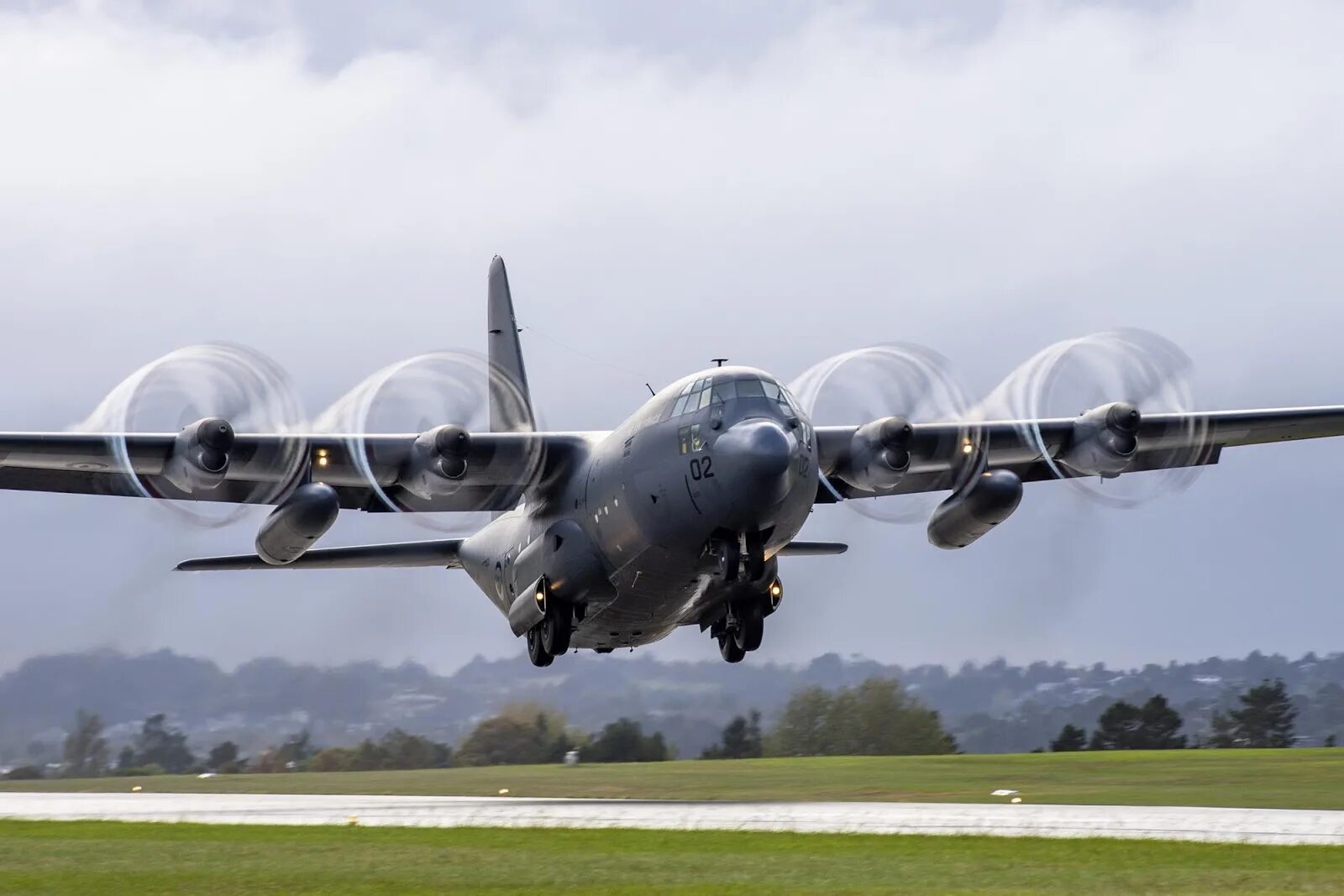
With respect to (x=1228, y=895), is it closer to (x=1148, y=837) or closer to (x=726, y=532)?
(x=1148, y=837)

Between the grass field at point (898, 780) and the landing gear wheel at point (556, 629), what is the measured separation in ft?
13.9

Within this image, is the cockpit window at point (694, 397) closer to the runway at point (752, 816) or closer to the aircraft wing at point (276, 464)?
the aircraft wing at point (276, 464)

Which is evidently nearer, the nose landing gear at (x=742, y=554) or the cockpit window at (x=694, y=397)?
the nose landing gear at (x=742, y=554)

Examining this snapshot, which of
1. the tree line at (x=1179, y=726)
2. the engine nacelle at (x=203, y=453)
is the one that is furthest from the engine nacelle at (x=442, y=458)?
the tree line at (x=1179, y=726)

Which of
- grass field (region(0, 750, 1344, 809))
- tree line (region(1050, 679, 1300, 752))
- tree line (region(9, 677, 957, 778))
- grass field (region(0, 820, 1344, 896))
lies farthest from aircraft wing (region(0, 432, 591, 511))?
tree line (region(1050, 679, 1300, 752))

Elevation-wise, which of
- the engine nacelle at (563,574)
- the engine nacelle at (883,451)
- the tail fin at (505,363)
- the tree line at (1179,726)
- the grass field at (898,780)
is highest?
the tail fin at (505,363)

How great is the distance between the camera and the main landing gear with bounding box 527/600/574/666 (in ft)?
79.2

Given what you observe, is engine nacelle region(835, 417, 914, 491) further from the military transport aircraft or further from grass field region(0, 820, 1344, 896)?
grass field region(0, 820, 1344, 896)

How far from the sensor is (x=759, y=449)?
19516mm

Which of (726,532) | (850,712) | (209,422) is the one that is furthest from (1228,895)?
(850,712)

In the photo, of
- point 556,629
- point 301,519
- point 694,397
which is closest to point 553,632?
point 556,629

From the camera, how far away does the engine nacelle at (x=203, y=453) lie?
2223cm

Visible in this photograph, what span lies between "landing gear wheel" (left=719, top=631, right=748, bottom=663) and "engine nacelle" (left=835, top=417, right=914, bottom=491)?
3216 millimetres

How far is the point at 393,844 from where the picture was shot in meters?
18.7
